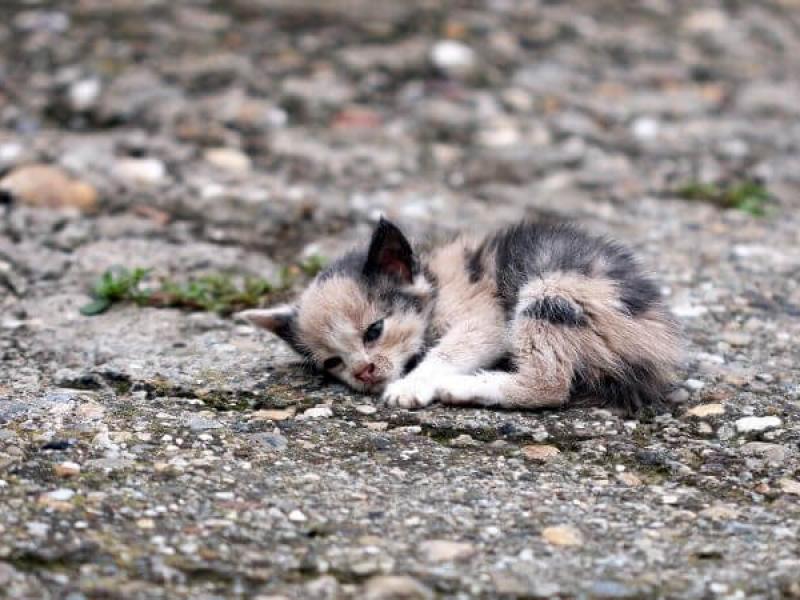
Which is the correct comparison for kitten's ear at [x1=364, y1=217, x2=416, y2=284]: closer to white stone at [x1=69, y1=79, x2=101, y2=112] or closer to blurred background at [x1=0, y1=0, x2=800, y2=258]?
blurred background at [x1=0, y1=0, x2=800, y2=258]

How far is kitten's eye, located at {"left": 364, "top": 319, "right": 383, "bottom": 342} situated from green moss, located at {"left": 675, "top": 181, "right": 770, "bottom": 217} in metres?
3.12

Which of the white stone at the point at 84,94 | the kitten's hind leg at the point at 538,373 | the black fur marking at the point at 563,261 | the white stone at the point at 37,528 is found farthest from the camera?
the white stone at the point at 84,94

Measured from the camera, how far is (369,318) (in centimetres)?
Answer: 460

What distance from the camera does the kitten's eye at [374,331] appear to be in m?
4.59

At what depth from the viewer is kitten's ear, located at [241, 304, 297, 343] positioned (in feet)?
15.6

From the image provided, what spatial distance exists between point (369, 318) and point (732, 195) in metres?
3.26

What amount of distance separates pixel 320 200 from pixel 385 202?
1.26ft

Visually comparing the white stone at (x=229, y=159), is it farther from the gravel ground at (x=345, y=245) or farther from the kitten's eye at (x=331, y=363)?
the kitten's eye at (x=331, y=363)

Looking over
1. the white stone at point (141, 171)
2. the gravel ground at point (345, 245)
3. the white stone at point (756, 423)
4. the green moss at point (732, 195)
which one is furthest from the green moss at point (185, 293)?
the green moss at point (732, 195)

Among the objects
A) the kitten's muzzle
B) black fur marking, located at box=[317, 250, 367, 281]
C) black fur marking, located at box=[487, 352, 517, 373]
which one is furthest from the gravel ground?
black fur marking, located at box=[317, 250, 367, 281]

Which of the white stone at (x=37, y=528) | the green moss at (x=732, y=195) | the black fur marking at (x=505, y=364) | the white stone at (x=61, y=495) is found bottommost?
the white stone at (x=61, y=495)

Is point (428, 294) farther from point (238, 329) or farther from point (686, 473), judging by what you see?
point (686, 473)

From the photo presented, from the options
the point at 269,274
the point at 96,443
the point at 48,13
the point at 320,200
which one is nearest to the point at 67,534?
the point at 96,443

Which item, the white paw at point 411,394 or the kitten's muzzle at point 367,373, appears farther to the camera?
the kitten's muzzle at point 367,373
